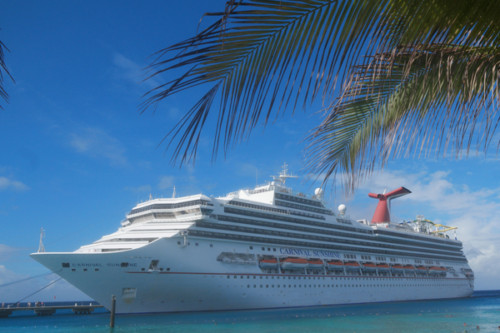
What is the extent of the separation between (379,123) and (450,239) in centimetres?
6595

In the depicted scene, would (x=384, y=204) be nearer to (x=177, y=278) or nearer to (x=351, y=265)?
(x=351, y=265)

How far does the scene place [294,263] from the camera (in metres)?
34.7

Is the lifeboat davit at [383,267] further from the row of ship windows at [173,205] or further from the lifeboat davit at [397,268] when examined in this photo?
the row of ship windows at [173,205]

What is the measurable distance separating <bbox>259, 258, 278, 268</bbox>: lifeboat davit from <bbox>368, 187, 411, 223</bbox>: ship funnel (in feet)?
96.1

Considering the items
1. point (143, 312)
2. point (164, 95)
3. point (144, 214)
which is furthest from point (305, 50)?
point (144, 214)

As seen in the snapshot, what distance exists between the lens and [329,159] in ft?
11.4

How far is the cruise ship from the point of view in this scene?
27.5 metres

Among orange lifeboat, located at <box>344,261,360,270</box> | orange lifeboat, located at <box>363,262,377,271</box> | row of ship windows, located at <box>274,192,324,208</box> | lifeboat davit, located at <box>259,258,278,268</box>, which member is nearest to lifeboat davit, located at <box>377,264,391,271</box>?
orange lifeboat, located at <box>363,262,377,271</box>

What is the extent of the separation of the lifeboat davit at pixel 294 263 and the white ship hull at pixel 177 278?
0.68 m

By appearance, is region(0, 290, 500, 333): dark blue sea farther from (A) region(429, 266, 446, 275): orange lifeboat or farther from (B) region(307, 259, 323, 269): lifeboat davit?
(A) region(429, 266, 446, 275): orange lifeboat

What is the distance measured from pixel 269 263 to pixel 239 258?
3.01 m

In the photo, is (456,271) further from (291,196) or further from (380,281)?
(291,196)

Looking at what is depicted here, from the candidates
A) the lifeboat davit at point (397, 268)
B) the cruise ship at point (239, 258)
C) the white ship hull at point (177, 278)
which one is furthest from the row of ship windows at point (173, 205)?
the lifeboat davit at point (397, 268)

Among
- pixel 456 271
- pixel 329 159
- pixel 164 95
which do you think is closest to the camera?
pixel 164 95
